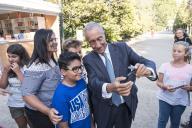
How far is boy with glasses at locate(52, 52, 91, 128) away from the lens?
8.09ft

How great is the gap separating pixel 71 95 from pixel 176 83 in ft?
5.90

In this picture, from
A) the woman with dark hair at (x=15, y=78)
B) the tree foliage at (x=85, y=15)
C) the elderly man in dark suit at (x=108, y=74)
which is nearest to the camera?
the elderly man in dark suit at (x=108, y=74)

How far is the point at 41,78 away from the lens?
2654 millimetres

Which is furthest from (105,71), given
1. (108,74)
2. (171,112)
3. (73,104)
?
(171,112)

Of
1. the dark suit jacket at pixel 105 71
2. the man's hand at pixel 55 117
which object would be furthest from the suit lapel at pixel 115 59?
the man's hand at pixel 55 117

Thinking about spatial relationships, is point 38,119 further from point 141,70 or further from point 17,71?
point 141,70

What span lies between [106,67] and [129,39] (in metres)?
28.0

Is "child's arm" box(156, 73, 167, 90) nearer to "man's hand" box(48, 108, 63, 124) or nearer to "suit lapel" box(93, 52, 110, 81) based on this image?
"suit lapel" box(93, 52, 110, 81)

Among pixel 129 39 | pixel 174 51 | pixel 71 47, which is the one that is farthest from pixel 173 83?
pixel 129 39

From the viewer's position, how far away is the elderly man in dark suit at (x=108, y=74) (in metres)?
2.57

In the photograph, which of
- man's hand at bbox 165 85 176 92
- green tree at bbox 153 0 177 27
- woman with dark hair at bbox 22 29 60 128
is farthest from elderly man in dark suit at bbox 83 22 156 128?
green tree at bbox 153 0 177 27

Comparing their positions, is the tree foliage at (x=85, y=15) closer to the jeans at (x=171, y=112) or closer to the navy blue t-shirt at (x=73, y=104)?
the jeans at (x=171, y=112)

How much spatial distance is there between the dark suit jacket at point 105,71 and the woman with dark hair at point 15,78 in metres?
1.05

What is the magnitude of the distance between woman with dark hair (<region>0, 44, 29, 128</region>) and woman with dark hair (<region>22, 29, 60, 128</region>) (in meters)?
0.67
